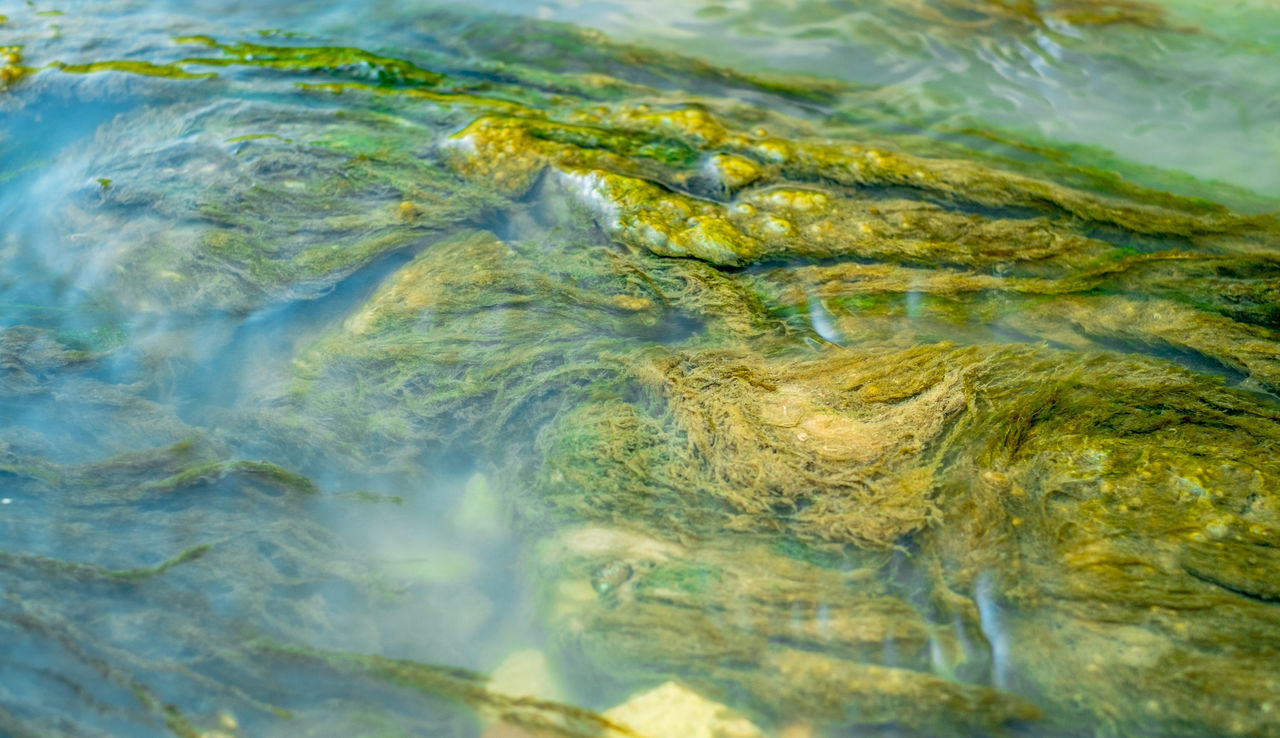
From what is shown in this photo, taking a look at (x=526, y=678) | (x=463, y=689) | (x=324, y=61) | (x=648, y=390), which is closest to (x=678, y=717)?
(x=526, y=678)

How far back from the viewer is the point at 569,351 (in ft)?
8.16

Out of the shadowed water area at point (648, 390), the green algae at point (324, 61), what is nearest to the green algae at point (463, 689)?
the shadowed water area at point (648, 390)

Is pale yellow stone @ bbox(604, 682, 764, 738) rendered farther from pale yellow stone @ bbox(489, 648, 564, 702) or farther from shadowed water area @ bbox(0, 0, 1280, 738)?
pale yellow stone @ bbox(489, 648, 564, 702)

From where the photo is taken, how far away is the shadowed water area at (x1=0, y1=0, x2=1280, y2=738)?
5.68 feet

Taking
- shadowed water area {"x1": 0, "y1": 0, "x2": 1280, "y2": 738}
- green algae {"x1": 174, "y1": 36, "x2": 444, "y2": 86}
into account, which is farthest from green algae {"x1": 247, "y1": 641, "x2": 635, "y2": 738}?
green algae {"x1": 174, "y1": 36, "x2": 444, "y2": 86}

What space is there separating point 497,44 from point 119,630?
339cm

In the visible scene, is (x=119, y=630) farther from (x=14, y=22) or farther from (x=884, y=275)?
(x=14, y=22)

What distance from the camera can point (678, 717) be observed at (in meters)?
1.70

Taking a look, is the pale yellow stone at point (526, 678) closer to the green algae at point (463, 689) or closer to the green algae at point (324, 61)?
the green algae at point (463, 689)

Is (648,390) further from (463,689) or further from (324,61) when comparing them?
(324,61)

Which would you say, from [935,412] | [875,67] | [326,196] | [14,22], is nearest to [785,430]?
[935,412]

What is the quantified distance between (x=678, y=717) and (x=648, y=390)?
0.97 metres

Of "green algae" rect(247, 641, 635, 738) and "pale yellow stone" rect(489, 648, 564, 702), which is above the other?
"green algae" rect(247, 641, 635, 738)

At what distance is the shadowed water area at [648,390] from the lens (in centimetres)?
173
